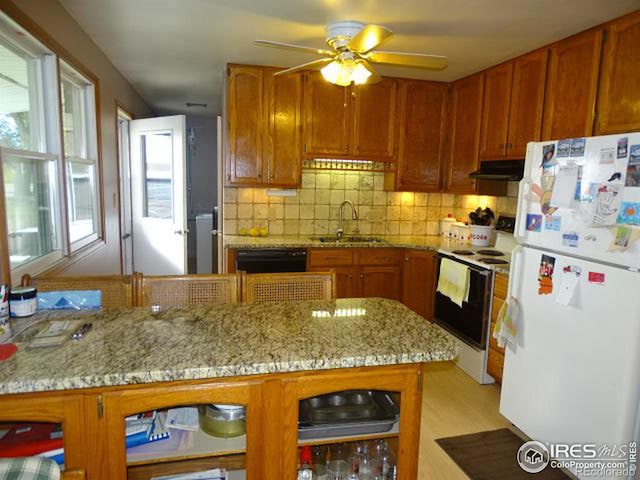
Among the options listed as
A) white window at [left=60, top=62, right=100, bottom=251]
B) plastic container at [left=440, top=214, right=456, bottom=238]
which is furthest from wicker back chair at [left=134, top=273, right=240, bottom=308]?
plastic container at [left=440, top=214, right=456, bottom=238]

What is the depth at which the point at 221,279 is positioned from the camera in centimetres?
181

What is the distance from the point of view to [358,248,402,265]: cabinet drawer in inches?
143

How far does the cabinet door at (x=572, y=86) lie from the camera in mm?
2447

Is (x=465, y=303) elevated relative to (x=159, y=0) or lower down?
lower down

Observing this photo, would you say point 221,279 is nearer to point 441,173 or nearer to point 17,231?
point 17,231

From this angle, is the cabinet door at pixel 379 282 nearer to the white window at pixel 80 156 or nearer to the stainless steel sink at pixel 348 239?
the stainless steel sink at pixel 348 239

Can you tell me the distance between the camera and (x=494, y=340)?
2.79m

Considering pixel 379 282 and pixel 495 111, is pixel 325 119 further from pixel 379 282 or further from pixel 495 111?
pixel 379 282

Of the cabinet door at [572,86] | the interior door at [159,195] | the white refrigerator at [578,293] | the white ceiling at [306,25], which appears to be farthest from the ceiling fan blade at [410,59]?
the interior door at [159,195]

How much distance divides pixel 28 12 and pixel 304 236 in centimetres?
260

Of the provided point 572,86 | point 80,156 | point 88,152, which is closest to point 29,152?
point 80,156

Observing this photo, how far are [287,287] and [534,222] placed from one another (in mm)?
1301

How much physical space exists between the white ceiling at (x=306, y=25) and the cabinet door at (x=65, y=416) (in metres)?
2.06

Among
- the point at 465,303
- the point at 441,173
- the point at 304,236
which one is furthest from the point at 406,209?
the point at 465,303
